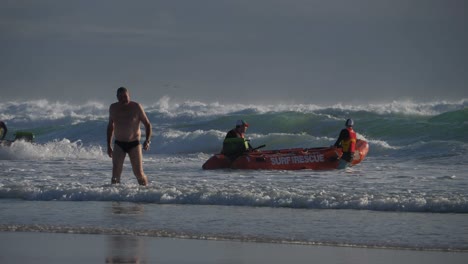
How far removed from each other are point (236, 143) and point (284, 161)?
140 cm

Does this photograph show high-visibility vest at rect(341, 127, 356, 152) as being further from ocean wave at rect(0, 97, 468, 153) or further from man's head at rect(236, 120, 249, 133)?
ocean wave at rect(0, 97, 468, 153)

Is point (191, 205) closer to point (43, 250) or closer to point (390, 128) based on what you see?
point (43, 250)

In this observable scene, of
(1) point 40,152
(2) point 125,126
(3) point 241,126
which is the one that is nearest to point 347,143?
(3) point 241,126

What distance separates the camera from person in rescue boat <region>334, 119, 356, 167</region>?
21.0 meters

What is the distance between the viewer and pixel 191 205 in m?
12.5

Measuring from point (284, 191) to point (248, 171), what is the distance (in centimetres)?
659

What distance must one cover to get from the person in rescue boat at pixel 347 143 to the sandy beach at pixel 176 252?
1198cm

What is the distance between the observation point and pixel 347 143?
2142cm

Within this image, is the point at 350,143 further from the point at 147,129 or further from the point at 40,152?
the point at 40,152

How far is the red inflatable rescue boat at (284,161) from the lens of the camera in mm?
20453

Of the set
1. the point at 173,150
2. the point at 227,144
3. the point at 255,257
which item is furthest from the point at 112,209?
the point at 173,150

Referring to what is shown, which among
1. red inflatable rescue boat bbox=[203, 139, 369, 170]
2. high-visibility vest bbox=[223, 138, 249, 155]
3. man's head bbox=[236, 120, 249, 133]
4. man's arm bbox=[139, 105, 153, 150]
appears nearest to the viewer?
man's arm bbox=[139, 105, 153, 150]

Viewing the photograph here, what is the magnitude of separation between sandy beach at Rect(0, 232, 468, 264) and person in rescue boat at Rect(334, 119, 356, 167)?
39.3 ft

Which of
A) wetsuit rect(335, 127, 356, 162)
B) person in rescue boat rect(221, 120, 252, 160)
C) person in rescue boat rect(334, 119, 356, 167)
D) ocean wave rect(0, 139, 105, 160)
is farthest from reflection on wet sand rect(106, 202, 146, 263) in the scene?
ocean wave rect(0, 139, 105, 160)
